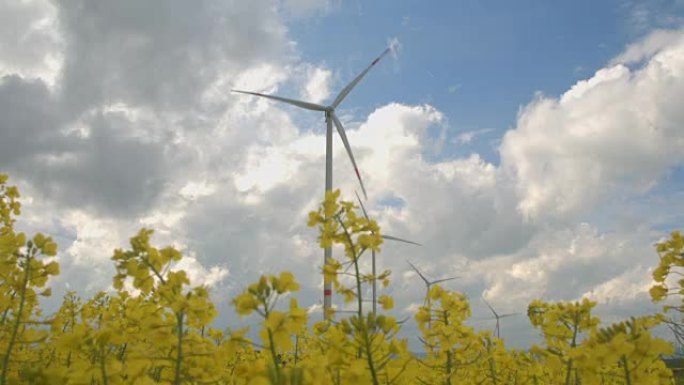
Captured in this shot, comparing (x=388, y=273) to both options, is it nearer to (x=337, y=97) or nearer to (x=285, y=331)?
(x=285, y=331)

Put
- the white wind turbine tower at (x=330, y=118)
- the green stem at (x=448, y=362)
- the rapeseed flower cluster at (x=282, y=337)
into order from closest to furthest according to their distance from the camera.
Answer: the rapeseed flower cluster at (x=282, y=337) → the green stem at (x=448, y=362) → the white wind turbine tower at (x=330, y=118)

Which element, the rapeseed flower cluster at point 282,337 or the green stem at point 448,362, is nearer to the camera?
the rapeseed flower cluster at point 282,337

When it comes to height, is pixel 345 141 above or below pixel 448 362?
above

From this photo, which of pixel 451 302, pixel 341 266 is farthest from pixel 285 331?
pixel 451 302

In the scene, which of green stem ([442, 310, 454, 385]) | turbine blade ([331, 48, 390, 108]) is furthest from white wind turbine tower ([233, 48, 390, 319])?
green stem ([442, 310, 454, 385])

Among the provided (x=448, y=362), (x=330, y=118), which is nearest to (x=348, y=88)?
(x=330, y=118)

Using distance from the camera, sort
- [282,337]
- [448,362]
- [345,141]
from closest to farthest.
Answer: [282,337]
[448,362]
[345,141]

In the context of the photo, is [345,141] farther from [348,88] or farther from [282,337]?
[282,337]

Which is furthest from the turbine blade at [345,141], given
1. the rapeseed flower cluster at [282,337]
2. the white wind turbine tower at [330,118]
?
the rapeseed flower cluster at [282,337]

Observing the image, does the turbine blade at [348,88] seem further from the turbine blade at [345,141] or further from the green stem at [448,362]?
the green stem at [448,362]

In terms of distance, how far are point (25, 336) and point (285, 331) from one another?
265 cm

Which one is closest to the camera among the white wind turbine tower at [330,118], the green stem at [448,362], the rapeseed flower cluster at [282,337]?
the rapeseed flower cluster at [282,337]

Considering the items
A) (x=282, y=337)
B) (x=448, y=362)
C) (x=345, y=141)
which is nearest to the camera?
(x=282, y=337)

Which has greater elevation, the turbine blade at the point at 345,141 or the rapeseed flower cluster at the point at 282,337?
the turbine blade at the point at 345,141
